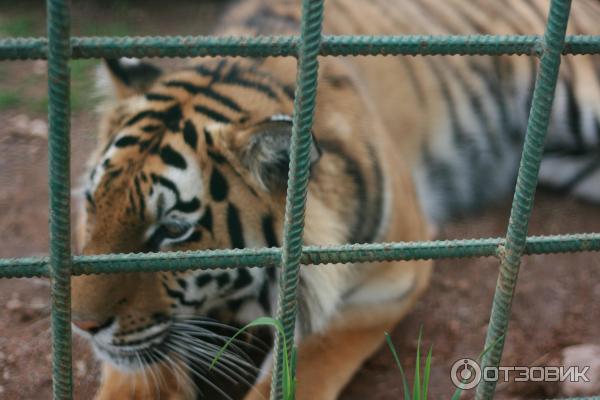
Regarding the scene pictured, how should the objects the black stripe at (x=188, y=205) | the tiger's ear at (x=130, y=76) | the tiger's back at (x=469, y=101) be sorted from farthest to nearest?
the tiger's back at (x=469, y=101)
the tiger's ear at (x=130, y=76)
the black stripe at (x=188, y=205)

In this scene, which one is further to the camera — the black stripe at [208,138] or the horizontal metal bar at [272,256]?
the black stripe at [208,138]

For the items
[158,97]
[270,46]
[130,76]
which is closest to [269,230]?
[158,97]

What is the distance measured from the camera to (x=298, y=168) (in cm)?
118

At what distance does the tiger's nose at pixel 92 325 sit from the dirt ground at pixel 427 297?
348 mm

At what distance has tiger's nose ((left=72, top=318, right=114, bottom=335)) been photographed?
5.86 feet

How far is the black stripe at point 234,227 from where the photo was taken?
6.38ft

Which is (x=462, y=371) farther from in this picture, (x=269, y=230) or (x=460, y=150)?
(x=460, y=150)

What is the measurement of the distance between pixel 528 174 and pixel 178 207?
2.78ft

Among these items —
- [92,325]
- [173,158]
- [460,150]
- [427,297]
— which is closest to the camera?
[92,325]

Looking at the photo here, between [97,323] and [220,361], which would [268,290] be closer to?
[220,361]

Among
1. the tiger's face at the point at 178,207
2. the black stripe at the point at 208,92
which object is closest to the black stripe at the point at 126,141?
the tiger's face at the point at 178,207

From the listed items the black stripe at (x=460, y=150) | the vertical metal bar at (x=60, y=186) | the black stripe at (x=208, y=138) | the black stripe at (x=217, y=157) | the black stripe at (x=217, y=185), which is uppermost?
the black stripe at (x=460, y=150)

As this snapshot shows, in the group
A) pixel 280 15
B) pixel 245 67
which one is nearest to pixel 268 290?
pixel 245 67

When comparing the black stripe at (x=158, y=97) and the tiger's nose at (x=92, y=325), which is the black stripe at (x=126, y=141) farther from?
the tiger's nose at (x=92, y=325)
